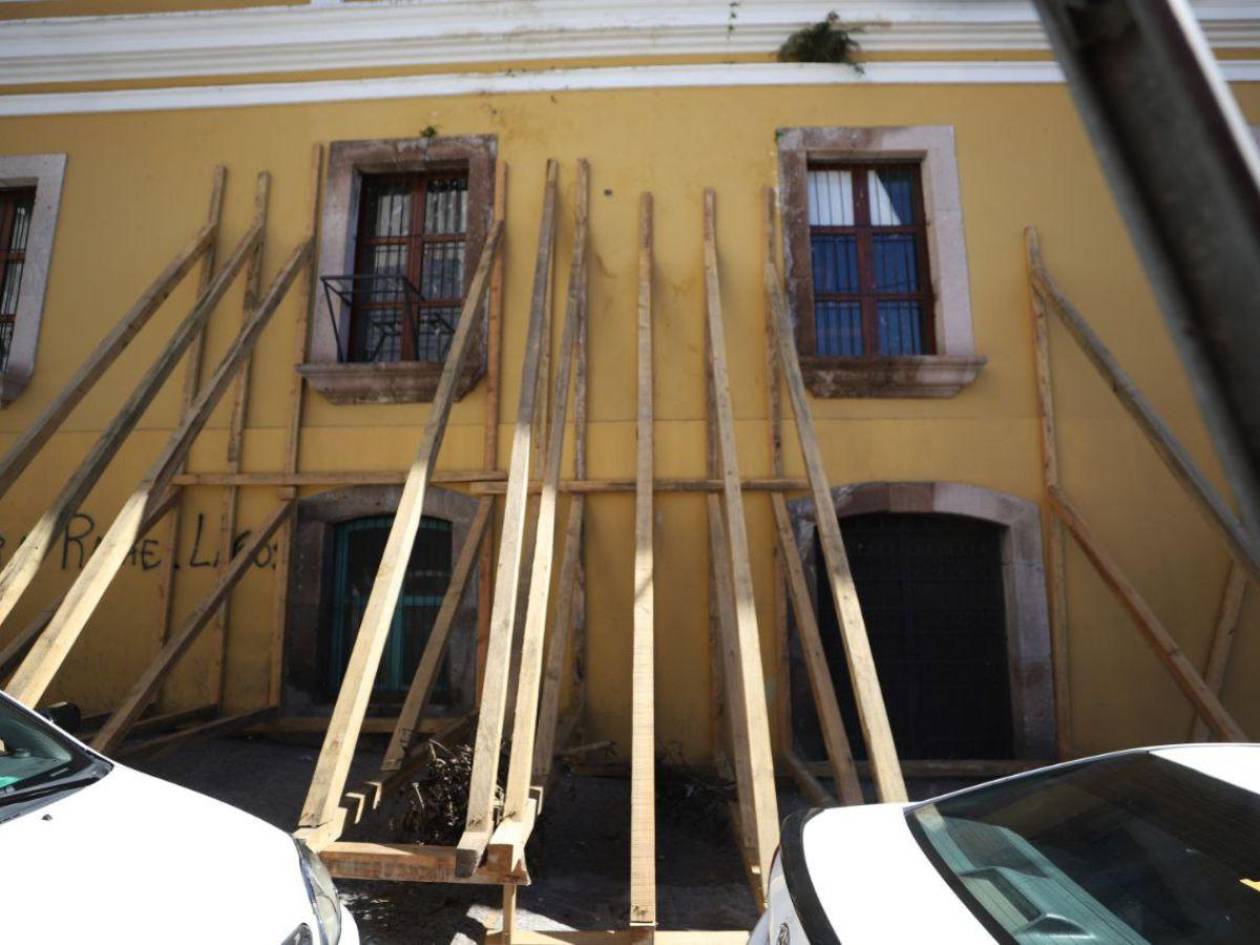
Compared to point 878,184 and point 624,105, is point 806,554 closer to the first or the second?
point 878,184

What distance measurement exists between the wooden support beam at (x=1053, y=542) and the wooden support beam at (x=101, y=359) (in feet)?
21.3

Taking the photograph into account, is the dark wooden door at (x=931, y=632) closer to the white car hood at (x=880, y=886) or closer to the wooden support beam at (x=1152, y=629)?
the wooden support beam at (x=1152, y=629)

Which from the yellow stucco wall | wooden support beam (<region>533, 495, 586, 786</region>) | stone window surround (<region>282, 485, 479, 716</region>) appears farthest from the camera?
stone window surround (<region>282, 485, 479, 716</region>)

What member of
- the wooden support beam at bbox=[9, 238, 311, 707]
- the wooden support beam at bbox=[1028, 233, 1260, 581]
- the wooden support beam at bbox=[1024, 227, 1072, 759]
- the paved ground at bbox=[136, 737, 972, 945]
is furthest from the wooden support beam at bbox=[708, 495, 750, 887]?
the wooden support beam at bbox=[9, 238, 311, 707]

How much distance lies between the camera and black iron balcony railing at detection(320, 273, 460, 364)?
6.38 meters

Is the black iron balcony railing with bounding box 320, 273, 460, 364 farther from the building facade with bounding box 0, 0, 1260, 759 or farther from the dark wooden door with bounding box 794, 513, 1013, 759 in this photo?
the dark wooden door with bounding box 794, 513, 1013, 759

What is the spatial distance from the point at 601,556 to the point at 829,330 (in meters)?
2.61

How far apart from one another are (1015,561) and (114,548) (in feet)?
18.8

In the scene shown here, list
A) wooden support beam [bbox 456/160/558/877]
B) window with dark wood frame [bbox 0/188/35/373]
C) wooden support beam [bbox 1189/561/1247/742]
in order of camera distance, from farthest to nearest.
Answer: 1. window with dark wood frame [bbox 0/188/35/373]
2. wooden support beam [bbox 1189/561/1247/742]
3. wooden support beam [bbox 456/160/558/877]

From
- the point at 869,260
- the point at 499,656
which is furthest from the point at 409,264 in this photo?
the point at 499,656

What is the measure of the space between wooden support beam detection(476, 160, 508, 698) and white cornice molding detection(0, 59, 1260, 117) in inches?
33.6

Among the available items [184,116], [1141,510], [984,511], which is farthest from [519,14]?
[1141,510]

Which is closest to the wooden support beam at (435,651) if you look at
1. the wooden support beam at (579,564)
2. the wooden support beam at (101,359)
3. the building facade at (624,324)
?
the building facade at (624,324)

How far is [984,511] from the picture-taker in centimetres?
572
